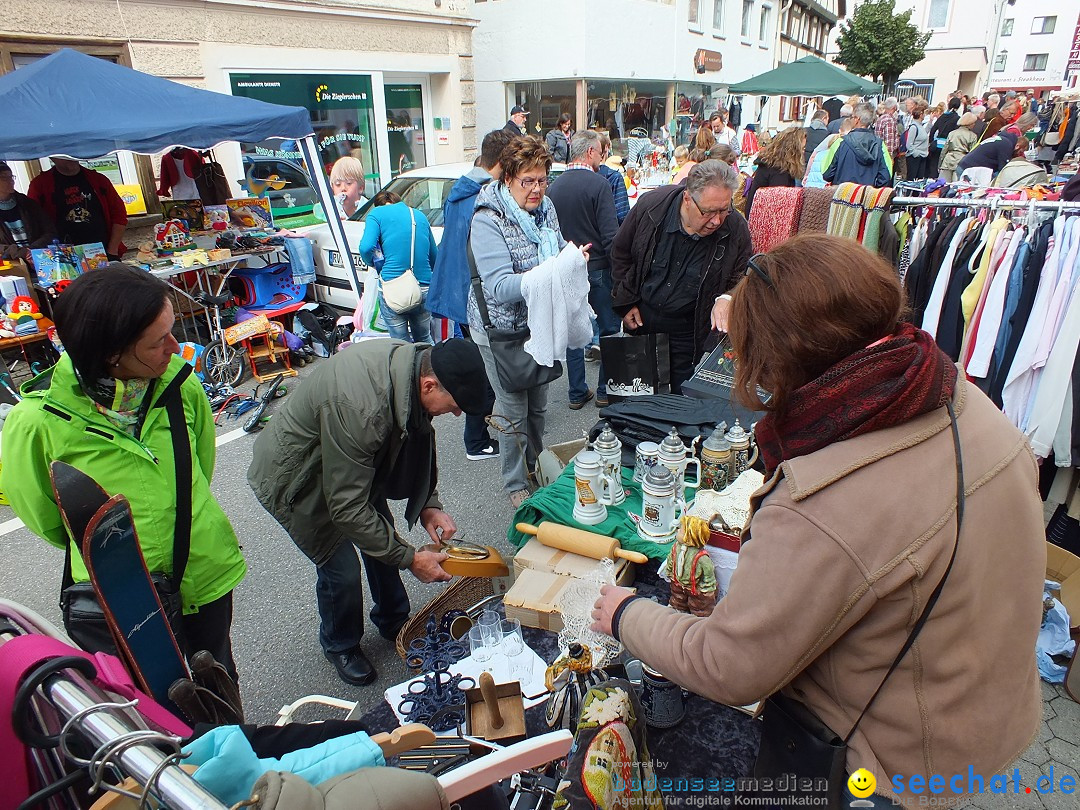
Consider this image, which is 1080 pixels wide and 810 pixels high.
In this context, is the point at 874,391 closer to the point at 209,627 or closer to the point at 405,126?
the point at 209,627

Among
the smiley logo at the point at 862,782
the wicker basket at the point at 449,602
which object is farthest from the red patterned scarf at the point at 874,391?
the wicker basket at the point at 449,602

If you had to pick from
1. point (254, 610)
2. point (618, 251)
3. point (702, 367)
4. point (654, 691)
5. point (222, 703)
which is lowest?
point (254, 610)

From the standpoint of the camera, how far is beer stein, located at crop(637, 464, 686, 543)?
7.25 feet

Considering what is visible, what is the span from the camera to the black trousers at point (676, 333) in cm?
379

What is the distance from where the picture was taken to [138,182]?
7684 mm

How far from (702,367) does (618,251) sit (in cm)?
109

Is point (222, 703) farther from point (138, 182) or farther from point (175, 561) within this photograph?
point (138, 182)

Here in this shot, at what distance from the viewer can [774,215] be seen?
437 centimetres

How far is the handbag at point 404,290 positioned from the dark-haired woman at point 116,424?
2.86 meters

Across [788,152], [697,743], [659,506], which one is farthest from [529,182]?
[788,152]

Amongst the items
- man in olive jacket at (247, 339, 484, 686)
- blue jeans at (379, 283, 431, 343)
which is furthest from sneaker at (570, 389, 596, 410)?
man in olive jacket at (247, 339, 484, 686)

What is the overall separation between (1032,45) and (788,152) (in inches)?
2159

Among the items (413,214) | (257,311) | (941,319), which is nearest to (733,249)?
(941,319)
